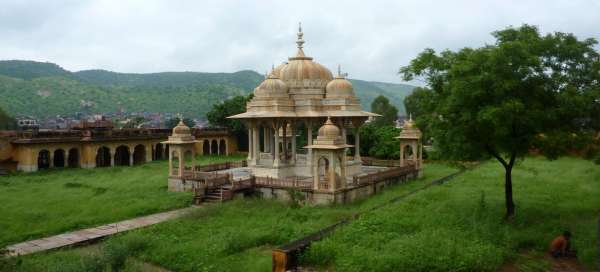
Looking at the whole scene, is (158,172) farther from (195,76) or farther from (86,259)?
(195,76)

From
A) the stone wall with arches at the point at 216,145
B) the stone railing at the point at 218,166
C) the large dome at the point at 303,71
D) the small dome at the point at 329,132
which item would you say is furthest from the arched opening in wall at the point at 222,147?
the small dome at the point at 329,132

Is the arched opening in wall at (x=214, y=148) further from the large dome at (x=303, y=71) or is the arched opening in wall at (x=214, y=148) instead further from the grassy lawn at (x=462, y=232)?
the grassy lawn at (x=462, y=232)

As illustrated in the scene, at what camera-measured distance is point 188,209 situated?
64.1 feet

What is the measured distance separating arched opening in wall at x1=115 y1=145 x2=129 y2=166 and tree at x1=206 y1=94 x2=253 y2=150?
30.3 feet

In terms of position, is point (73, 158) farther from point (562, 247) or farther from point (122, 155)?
point (562, 247)

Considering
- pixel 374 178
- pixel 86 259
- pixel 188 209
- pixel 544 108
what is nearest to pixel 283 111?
pixel 374 178

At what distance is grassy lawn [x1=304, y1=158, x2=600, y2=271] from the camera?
1111cm

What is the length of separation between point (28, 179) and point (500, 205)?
25412 millimetres

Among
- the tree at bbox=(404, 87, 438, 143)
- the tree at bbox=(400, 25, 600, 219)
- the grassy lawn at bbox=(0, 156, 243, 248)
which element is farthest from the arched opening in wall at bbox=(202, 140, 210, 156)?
the tree at bbox=(400, 25, 600, 219)

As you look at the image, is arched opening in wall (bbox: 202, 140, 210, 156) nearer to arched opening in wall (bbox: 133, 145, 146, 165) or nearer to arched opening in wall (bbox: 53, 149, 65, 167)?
arched opening in wall (bbox: 133, 145, 146, 165)

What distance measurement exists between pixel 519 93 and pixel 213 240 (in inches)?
398

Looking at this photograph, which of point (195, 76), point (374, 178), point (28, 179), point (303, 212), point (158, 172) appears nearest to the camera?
point (303, 212)

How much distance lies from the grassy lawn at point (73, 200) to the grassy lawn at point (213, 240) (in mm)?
2522

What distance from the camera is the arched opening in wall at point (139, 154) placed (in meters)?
41.5
